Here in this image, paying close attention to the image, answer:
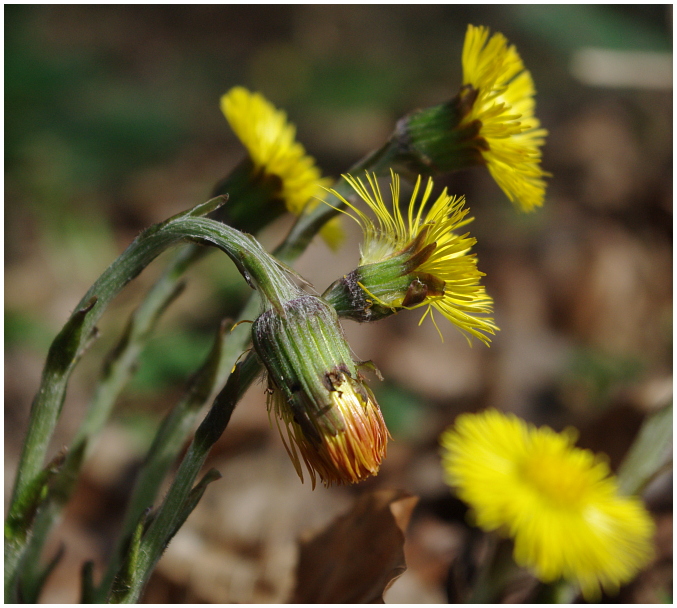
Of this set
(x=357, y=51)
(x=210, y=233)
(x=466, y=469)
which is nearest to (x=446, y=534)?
(x=466, y=469)

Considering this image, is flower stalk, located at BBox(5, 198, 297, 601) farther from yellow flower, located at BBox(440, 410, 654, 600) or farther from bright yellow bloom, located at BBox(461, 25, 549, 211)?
yellow flower, located at BBox(440, 410, 654, 600)

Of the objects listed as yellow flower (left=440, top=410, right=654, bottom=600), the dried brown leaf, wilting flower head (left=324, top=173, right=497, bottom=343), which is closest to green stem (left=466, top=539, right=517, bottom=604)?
yellow flower (left=440, top=410, right=654, bottom=600)

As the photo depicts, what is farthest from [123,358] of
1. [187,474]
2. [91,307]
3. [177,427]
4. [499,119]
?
[499,119]

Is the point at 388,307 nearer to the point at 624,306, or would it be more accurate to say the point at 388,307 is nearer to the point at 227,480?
the point at 227,480

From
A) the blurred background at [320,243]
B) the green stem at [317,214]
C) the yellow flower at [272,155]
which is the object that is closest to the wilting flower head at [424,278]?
the green stem at [317,214]

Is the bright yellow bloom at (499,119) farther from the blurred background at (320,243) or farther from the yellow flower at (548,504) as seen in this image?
the blurred background at (320,243)

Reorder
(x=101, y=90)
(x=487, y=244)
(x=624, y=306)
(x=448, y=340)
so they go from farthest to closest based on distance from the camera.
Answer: (x=101, y=90) → (x=487, y=244) → (x=624, y=306) → (x=448, y=340)
